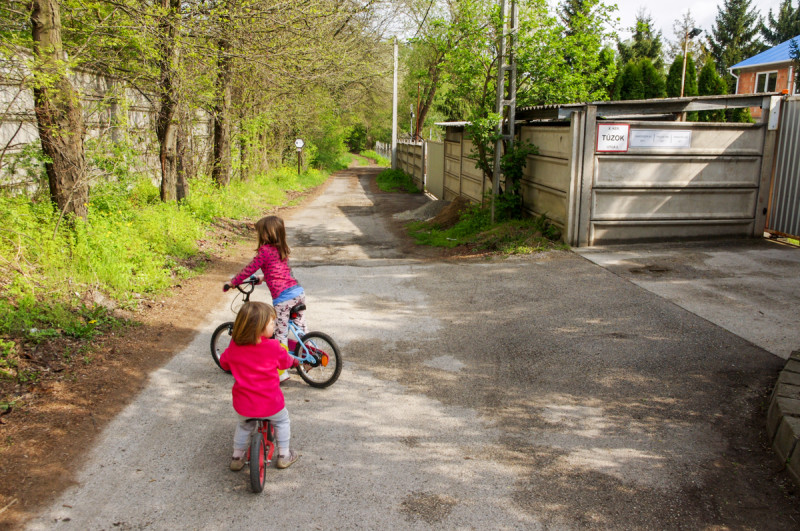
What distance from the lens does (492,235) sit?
11664mm

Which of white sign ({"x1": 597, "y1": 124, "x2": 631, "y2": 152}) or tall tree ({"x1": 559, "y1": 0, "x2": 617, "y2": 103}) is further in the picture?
tall tree ({"x1": 559, "y1": 0, "x2": 617, "y2": 103})

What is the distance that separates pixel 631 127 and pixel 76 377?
8.62 m

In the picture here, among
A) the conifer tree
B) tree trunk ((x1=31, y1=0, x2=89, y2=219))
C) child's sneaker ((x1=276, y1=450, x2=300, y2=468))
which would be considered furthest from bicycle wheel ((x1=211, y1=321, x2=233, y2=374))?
the conifer tree

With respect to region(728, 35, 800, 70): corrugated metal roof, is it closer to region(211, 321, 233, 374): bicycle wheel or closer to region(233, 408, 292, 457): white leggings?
region(211, 321, 233, 374): bicycle wheel

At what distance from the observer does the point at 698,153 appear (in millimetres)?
10195

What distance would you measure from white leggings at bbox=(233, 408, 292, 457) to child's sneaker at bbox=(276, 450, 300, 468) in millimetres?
49

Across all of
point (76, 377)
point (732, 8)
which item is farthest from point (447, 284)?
point (732, 8)

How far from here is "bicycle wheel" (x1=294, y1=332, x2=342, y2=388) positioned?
5195 mm

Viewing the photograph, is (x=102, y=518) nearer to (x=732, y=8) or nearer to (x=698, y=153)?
(x=698, y=153)

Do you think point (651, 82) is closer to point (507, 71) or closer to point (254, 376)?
point (507, 71)

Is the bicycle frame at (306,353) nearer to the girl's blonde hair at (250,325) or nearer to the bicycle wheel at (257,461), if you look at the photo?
the girl's blonde hair at (250,325)

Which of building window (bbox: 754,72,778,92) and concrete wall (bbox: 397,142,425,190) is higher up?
building window (bbox: 754,72,778,92)

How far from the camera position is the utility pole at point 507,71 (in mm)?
11828

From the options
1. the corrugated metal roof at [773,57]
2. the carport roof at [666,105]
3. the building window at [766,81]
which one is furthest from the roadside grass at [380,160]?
the carport roof at [666,105]
